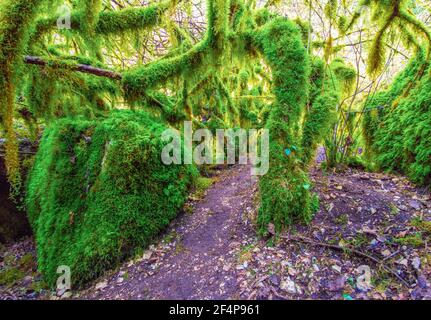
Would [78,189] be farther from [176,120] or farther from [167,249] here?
[176,120]

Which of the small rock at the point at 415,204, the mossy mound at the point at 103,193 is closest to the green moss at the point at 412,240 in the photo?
the small rock at the point at 415,204

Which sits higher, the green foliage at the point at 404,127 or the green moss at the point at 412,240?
the green foliage at the point at 404,127

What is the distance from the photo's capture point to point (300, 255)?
102 inches

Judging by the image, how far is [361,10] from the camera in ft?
9.71

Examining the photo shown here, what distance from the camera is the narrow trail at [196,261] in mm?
2504

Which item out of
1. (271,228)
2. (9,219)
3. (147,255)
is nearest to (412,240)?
(271,228)

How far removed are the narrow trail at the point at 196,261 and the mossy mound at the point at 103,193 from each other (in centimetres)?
32

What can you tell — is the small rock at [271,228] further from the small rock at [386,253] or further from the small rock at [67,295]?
the small rock at [67,295]

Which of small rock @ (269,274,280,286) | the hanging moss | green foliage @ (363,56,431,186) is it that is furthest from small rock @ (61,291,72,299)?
green foliage @ (363,56,431,186)

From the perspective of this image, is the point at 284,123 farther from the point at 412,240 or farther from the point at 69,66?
the point at 69,66

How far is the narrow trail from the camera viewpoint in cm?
250

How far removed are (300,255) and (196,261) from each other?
1.29 m

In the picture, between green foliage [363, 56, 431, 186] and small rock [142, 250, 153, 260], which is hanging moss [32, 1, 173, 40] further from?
green foliage [363, 56, 431, 186]
